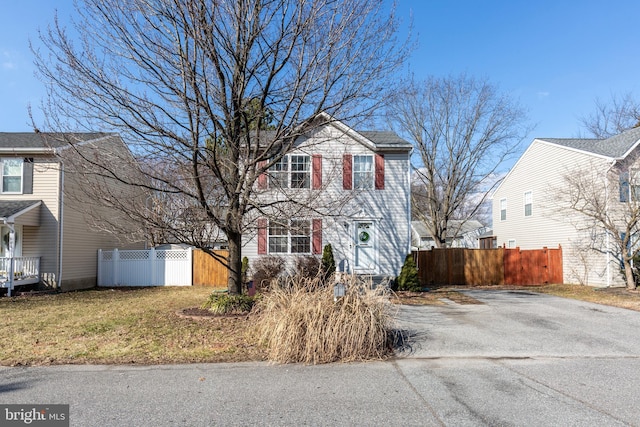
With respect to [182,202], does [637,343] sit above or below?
below

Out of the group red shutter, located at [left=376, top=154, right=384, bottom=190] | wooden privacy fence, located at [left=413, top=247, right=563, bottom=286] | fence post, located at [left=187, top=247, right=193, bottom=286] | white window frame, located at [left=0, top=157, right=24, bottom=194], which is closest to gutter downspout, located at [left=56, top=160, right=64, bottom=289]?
white window frame, located at [left=0, top=157, right=24, bottom=194]

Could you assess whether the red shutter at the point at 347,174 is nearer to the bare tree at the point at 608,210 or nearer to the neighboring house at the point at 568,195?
the bare tree at the point at 608,210

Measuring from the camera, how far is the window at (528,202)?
20.4 m

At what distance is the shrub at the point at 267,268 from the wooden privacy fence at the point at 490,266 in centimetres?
689

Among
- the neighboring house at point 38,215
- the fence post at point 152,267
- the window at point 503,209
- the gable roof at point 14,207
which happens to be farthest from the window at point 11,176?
the window at point 503,209

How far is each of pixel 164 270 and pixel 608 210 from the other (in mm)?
17989

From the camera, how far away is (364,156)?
15688mm

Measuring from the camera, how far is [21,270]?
13.8 m

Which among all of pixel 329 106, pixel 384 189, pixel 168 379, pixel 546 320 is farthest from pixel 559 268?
pixel 168 379

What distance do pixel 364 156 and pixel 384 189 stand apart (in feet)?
5.08

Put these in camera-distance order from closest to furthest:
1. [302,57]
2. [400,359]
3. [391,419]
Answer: [391,419] → [400,359] → [302,57]

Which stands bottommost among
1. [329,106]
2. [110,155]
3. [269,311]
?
[269,311]

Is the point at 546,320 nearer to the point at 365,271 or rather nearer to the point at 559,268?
the point at 365,271

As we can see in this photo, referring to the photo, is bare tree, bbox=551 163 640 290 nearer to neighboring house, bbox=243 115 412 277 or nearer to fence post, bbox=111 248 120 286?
neighboring house, bbox=243 115 412 277
